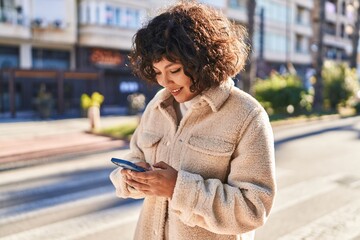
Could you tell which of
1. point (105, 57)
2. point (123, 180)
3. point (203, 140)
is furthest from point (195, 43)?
point (105, 57)

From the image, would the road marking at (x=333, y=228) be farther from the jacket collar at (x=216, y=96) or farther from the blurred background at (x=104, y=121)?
the jacket collar at (x=216, y=96)

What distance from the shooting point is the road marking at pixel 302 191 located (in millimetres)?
6211

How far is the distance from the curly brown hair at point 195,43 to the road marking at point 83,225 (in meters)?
3.73

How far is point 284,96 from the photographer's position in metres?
19.4

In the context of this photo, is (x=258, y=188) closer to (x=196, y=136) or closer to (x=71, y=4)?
(x=196, y=136)

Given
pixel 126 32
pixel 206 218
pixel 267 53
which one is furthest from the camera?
pixel 267 53

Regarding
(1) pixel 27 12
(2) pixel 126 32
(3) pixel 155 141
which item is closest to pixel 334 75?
(2) pixel 126 32

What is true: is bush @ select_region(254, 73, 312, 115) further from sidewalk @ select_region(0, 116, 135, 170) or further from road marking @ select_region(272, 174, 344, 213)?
road marking @ select_region(272, 174, 344, 213)

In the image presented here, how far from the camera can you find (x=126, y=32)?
90.2 ft

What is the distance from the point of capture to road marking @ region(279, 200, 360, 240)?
488 centimetres

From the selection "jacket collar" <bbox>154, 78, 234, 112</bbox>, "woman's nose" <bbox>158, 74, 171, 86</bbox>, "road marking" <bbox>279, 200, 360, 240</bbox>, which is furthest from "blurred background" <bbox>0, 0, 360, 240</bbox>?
"jacket collar" <bbox>154, 78, 234, 112</bbox>

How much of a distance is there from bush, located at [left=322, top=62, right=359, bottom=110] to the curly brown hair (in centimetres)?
2385

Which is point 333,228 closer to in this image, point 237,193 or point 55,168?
point 237,193

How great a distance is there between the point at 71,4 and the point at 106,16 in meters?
2.31
